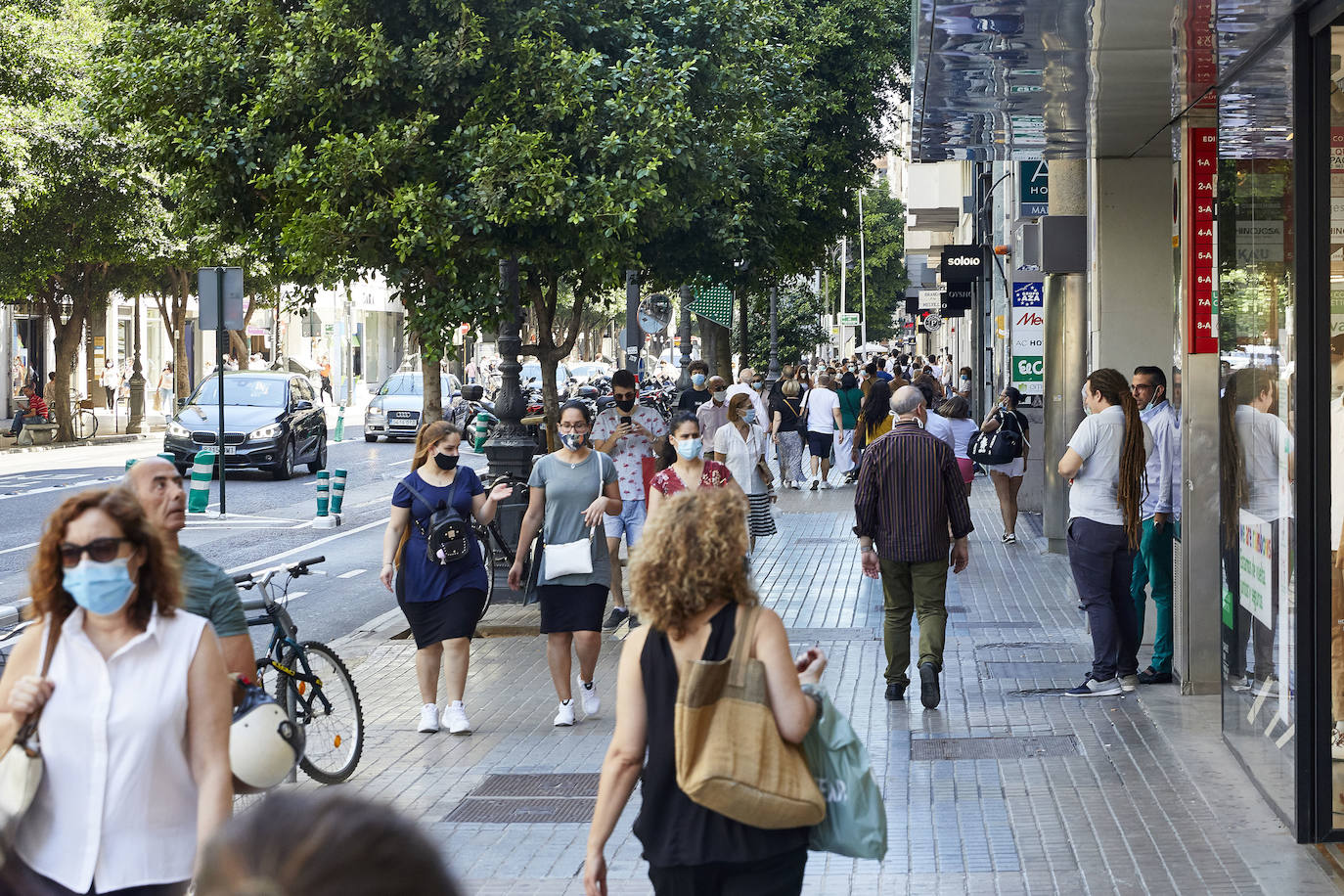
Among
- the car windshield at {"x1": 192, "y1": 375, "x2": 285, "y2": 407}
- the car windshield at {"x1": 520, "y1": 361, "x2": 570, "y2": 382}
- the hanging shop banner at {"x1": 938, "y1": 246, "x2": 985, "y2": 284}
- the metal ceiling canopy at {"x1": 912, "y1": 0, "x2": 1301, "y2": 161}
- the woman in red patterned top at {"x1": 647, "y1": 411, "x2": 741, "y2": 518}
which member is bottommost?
the woman in red patterned top at {"x1": 647, "y1": 411, "x2": 741, "y2": 518}

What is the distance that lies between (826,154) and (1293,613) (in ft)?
71.8

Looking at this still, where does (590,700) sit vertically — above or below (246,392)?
below

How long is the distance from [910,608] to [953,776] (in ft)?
6.80

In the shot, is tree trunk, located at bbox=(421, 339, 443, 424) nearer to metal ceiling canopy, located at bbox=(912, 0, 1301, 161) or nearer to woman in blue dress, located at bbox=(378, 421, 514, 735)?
metal ceiling canopy, located at bbox=(912, 0, 1301, 161)

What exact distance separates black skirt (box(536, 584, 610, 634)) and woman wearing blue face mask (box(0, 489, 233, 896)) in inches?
213

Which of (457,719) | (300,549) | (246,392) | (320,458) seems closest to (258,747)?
(457,719)

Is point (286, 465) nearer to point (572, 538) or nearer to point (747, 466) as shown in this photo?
point (747, 466)

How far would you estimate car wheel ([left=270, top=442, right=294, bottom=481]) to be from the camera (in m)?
27.2

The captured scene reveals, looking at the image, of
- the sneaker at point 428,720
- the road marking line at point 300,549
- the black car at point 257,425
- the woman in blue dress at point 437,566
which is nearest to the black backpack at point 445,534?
the woman in blue dress at point 437,566

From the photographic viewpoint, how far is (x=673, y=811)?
396cm

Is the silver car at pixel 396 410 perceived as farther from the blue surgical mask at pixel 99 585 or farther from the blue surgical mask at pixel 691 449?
the blue surgical mask at pixel 99 585

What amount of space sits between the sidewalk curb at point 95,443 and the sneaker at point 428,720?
27788 mm

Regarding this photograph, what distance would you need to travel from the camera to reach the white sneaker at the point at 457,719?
29.8 feet

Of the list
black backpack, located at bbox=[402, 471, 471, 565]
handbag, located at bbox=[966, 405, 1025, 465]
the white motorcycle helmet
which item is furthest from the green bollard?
the white motorcycle helmet
